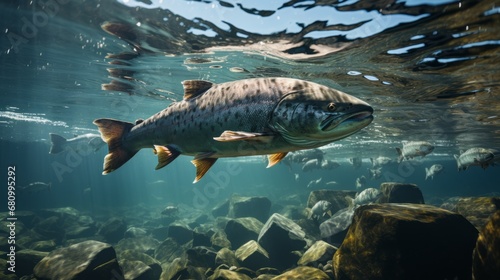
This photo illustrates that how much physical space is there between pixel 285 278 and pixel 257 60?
8981 millimetres

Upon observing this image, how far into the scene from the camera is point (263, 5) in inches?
329

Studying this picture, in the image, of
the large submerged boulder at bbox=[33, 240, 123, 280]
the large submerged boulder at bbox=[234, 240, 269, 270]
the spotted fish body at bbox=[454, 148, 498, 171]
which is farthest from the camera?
the large submerged boulder at bbox=[234, 240, 269, 270]

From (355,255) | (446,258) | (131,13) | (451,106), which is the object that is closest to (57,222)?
(131,13)

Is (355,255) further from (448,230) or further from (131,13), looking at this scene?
(131,13)

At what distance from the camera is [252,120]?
12.3ft

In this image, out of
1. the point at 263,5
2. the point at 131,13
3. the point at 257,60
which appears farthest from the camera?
the point at 257,60

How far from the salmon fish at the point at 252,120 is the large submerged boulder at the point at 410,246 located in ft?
15.2

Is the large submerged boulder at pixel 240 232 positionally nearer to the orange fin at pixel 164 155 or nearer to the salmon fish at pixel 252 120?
the salmon fish at pixel 252 120

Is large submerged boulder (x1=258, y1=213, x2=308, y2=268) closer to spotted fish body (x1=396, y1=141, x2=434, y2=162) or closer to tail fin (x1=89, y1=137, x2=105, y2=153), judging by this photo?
spotted fish body (x1=396, y1=141, x2=434, y2=162)

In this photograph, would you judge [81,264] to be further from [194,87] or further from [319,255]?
[319,255]

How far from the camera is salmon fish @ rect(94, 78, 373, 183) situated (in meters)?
3.30

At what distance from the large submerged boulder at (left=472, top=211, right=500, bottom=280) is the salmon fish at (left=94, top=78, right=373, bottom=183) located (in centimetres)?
401

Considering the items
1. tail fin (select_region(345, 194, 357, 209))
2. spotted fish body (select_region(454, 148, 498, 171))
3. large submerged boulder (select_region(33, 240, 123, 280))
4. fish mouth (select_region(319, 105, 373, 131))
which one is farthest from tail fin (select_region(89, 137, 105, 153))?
spotted fish body (select_region(454, 148, 498, 171))

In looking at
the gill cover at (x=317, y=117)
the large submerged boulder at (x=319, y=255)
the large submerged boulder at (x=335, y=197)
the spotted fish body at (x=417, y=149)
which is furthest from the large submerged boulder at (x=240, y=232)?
the gill cover at (x=317, y=117)
